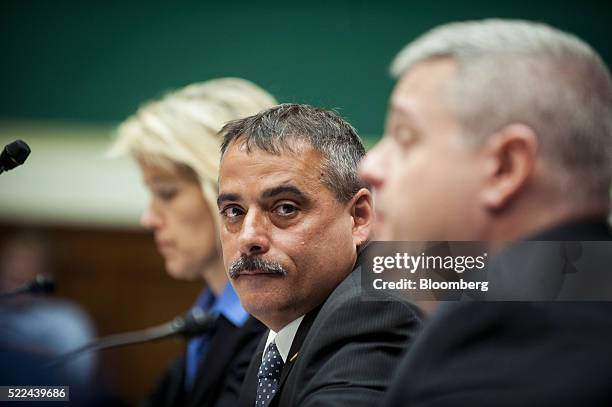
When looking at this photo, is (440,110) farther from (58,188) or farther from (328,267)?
(58,188)

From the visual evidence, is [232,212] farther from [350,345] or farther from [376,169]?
[376,169]

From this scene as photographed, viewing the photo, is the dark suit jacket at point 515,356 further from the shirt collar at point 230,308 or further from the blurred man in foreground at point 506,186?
the shirt collar at point 230,308

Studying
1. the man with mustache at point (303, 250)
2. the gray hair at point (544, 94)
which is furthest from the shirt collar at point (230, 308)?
the gray hair at point (544, 94)

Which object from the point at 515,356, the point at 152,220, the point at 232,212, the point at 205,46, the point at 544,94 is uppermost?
the point at 205,46

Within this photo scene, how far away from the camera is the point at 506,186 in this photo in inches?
34.8

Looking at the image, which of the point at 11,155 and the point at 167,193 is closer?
the point at 11,155

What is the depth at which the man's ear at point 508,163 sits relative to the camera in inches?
34.5

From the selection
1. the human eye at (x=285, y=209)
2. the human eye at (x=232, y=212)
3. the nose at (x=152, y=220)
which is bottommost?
the human eye at (x=285, y=209)

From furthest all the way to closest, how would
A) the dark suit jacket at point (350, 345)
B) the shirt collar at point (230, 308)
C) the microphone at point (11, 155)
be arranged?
1. the shirt collar at point (230, 308)
2. the microphone at point (11, 155)
3. the dark suit jacket at point (350, 345)

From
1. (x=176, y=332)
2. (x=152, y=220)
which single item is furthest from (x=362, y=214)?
(x=152, y=220)

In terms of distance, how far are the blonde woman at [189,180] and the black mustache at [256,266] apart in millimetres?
643

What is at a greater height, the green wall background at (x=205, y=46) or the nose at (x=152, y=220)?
the green wall background at (x=205, y=46)

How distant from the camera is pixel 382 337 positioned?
1.28m

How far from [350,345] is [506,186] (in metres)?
0.46
